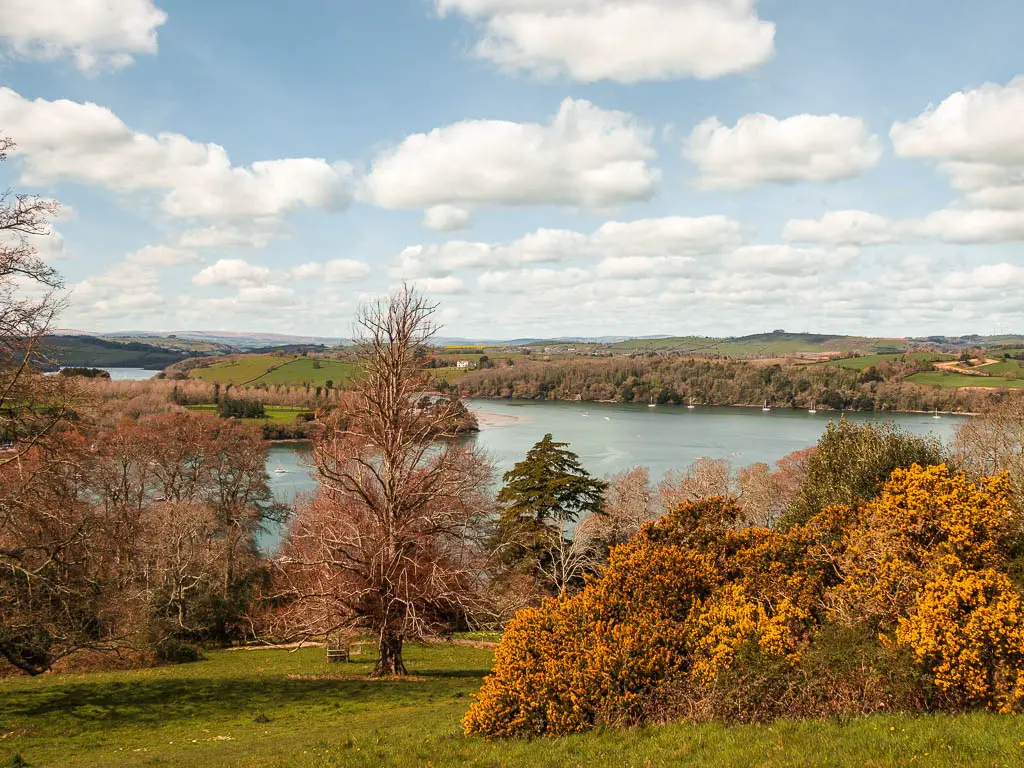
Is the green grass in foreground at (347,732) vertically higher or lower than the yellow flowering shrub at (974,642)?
lower

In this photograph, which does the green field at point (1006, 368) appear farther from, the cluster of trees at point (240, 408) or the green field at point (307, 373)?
the cluster of trees at point (240, 408)

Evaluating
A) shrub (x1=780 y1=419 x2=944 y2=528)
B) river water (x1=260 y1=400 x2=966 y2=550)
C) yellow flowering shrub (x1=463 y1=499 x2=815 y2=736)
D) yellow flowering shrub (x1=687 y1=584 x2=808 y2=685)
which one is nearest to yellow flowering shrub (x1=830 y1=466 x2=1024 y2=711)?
yellow flowering shrub (x1=687 y1=584 x2=808 y2=685)

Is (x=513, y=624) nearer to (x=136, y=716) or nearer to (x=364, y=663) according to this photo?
(x=136, y=716)

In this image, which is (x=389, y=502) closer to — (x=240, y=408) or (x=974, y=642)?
(x=974, y=642)

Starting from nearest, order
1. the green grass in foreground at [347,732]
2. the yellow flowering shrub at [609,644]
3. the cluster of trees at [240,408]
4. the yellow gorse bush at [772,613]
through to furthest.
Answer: the green grass in foreground at [347,732] < the yellow gorse bush at [772,613] < the yellow flowering shrub at [609,644] < the cluster of trees at [240,408]

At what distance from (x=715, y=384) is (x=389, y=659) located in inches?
5561

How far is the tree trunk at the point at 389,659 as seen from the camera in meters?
17.2

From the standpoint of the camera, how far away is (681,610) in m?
11.6

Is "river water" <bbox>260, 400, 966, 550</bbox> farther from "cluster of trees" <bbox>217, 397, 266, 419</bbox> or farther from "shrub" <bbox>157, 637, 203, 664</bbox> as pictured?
"shrub" <bbox>157, 637, 203, 664</bbox>

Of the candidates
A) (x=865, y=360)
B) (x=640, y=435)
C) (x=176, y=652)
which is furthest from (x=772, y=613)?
(x=865, y=360)

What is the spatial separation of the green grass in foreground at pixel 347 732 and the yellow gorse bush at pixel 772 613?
863 millimetres

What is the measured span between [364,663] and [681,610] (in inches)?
488

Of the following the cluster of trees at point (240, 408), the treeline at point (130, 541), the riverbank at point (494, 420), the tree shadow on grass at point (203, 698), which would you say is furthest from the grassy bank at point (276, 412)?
the tree shadow on grass at point (203, 698)

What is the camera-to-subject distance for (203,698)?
47.4ft
